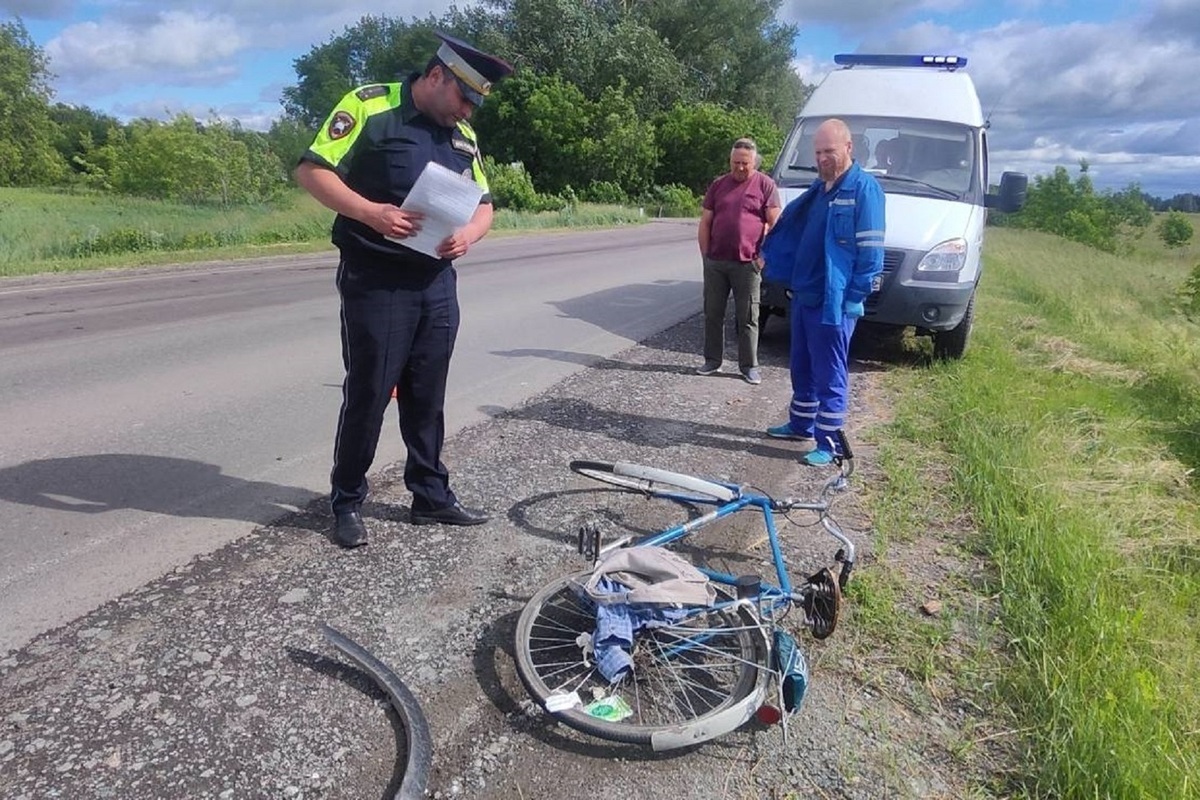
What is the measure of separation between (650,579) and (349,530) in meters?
1.54

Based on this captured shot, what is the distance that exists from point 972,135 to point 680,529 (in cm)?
665

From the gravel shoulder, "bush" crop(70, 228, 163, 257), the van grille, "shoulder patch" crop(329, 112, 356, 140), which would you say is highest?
"shoulder patch" crop(329, 112, 356, 140)

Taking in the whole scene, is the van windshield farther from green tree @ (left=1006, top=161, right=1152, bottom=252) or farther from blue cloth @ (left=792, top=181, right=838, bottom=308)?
green tree @ (left=1006, top=161, right=1152, bottom=252)

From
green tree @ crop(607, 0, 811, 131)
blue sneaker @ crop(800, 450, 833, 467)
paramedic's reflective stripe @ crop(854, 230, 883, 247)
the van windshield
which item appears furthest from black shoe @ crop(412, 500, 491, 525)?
green tree @ crop(607, 0, 811, 131)

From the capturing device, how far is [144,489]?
4.30m

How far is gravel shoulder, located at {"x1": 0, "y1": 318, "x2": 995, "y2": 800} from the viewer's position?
2.30 metres

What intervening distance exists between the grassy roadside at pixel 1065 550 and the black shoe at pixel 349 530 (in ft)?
7.25

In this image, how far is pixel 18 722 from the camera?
244 cm

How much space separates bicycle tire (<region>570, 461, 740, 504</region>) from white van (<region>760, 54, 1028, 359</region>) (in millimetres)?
3981

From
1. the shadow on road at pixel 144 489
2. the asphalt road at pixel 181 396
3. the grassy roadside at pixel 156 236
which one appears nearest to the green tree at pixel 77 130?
the grassy roadside at pixel 156 236

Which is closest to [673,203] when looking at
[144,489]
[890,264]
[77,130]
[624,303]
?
[624,303]

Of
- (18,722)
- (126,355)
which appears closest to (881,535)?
(18,722)

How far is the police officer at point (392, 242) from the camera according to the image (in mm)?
3264

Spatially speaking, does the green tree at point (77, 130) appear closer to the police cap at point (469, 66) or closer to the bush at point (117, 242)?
the bush at point (117, 242)
